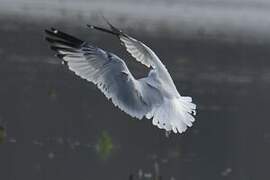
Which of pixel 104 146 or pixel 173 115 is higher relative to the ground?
pixel 173 115

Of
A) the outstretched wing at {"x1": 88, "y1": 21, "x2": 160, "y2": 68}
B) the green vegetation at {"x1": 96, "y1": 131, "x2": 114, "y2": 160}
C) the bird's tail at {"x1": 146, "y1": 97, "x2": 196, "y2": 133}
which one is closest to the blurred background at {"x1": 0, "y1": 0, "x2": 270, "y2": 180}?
the green vegetation at {"x1": 96, "y1": 131, "x2": 114, "y2": 160}

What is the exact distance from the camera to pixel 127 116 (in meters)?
17.6

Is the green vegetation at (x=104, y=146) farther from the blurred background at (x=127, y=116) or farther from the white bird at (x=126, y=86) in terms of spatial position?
the white bird at (x=126, y=86)

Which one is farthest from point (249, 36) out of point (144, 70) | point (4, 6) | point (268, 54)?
point (144, 70)

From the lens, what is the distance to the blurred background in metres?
13.3

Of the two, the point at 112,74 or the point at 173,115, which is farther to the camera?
the point at 112,74

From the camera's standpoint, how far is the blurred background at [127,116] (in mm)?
13258

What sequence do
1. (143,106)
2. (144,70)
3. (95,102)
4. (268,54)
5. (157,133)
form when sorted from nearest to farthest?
(143,106) → (157,133) → (95,102) → (144,70) → (268,54)

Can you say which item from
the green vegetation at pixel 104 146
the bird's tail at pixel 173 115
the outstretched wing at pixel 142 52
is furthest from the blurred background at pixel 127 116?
the bird's tail at pixel 173 115

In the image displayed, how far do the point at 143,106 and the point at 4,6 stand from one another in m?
28.5

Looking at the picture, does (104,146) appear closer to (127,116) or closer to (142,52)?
(127,116)

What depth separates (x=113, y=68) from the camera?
28.0 ft

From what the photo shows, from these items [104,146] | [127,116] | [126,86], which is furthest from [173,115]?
[127,116]

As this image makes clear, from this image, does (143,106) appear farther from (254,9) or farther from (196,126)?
(254,9)
